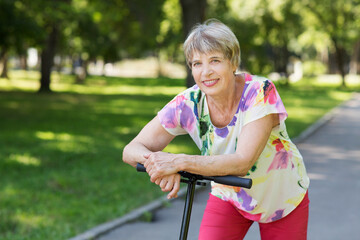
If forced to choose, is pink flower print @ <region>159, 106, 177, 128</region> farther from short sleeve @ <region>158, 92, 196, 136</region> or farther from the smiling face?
the smiling face

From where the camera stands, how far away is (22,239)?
5645 mm

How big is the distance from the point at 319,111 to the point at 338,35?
17.6m

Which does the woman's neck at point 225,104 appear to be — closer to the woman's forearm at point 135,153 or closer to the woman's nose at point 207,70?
the woman's nose at point 207,70

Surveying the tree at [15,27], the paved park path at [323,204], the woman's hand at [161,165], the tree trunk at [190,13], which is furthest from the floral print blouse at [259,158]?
the tree at [15,27]

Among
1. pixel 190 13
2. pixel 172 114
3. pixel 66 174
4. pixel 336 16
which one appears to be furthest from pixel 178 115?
pixel 336 16

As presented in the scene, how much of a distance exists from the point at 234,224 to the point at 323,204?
4935mm

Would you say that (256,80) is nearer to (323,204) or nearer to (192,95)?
(192,95)

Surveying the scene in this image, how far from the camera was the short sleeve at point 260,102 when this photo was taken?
2.55 meters

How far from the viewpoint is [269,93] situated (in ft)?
8.57

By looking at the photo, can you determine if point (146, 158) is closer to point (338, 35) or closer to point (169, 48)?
point (338, 35)

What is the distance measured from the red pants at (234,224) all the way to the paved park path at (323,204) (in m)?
3.11

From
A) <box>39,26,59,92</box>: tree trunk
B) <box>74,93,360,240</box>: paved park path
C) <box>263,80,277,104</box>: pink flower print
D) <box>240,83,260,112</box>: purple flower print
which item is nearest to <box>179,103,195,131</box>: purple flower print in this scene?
<box>240,83,260,112</box>: purple flower print

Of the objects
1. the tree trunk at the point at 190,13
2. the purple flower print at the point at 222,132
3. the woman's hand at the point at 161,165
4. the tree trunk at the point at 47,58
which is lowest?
the tree trunk at the point at 47,58

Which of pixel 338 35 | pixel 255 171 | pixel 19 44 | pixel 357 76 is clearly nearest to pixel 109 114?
pixel 19 44
